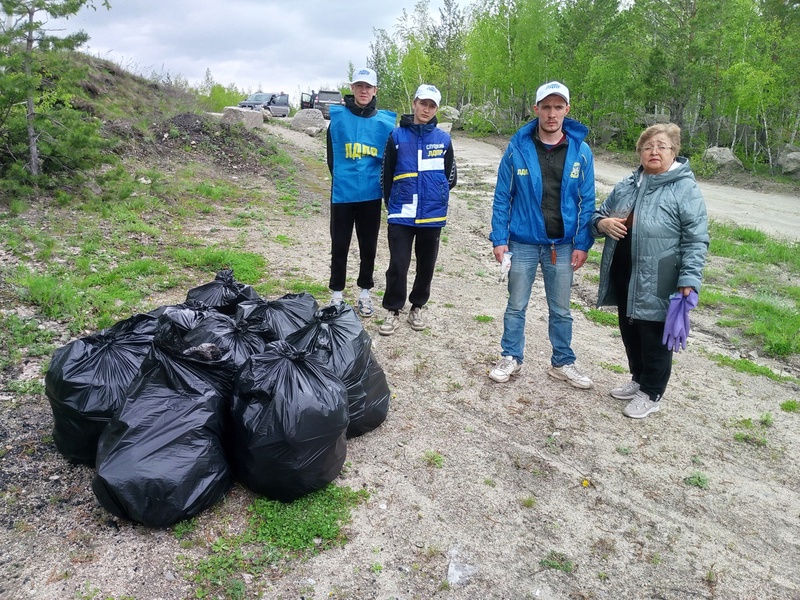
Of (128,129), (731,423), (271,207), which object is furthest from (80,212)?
(731,423)

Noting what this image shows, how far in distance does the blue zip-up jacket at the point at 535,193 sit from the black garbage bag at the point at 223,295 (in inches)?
66.5

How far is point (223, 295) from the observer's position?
3607 millimetres

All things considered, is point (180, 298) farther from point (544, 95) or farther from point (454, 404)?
point (544, 95)

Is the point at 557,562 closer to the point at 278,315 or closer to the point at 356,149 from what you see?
the point at 278,315

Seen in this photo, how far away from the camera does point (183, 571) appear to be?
82.2 inches

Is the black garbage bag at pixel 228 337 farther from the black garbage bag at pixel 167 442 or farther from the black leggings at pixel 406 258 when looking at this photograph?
the black leggings at pixel 406 258

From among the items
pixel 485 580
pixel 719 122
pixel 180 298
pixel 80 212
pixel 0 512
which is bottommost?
pixel 485 580

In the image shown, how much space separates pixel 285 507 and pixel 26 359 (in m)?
2.16

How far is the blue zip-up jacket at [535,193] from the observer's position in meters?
3.43

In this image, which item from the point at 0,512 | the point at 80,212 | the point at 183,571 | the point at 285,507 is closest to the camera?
the point at 183,571

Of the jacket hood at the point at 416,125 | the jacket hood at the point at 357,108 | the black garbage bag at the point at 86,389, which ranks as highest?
the jacket hood at the point at 357,108

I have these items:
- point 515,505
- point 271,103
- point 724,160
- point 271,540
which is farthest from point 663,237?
point 271,103

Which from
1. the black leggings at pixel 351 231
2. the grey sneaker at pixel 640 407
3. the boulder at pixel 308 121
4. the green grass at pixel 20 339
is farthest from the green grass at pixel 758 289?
the boulder at pixel 308 121

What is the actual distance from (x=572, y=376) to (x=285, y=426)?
222cm
